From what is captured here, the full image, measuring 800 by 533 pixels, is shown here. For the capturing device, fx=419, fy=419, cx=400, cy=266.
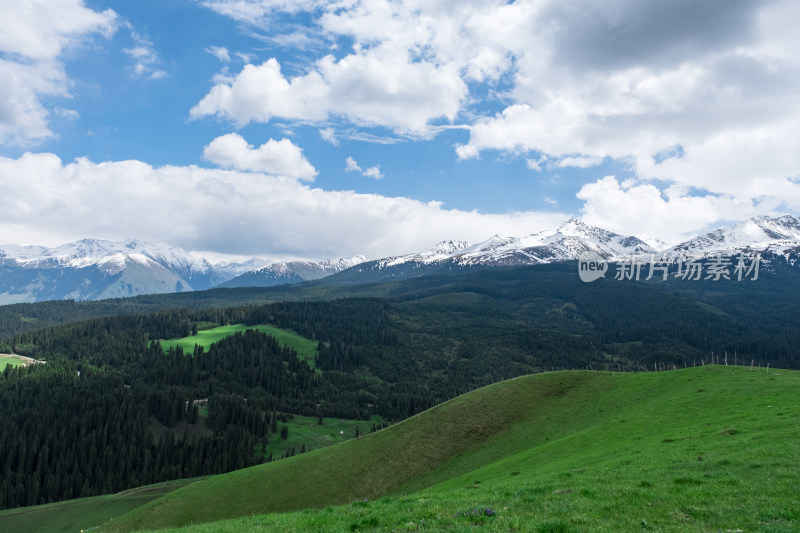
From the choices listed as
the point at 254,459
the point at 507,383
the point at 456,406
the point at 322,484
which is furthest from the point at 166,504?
the point at 254,459

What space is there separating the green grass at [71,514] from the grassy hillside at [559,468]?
3145 centimetres

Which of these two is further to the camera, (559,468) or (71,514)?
(71,514)

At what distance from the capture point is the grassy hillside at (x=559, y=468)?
20453 millimetres

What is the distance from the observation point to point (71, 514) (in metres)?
92.5

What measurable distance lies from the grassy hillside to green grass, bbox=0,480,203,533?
103ft

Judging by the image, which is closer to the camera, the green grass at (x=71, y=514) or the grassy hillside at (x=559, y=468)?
the grassy hillside at (x=559, y=468)

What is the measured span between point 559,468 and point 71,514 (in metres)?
109

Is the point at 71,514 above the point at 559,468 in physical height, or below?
below

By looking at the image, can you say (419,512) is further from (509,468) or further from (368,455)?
(368,455)

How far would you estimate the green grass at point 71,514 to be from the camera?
8870 cm

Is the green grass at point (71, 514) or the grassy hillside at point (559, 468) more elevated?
the grassy hillside at point (559, 468)

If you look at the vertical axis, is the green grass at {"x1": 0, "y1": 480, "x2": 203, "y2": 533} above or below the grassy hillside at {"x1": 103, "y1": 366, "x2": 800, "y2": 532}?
below

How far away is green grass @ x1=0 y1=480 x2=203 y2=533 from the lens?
88700mm

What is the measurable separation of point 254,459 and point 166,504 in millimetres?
112188
